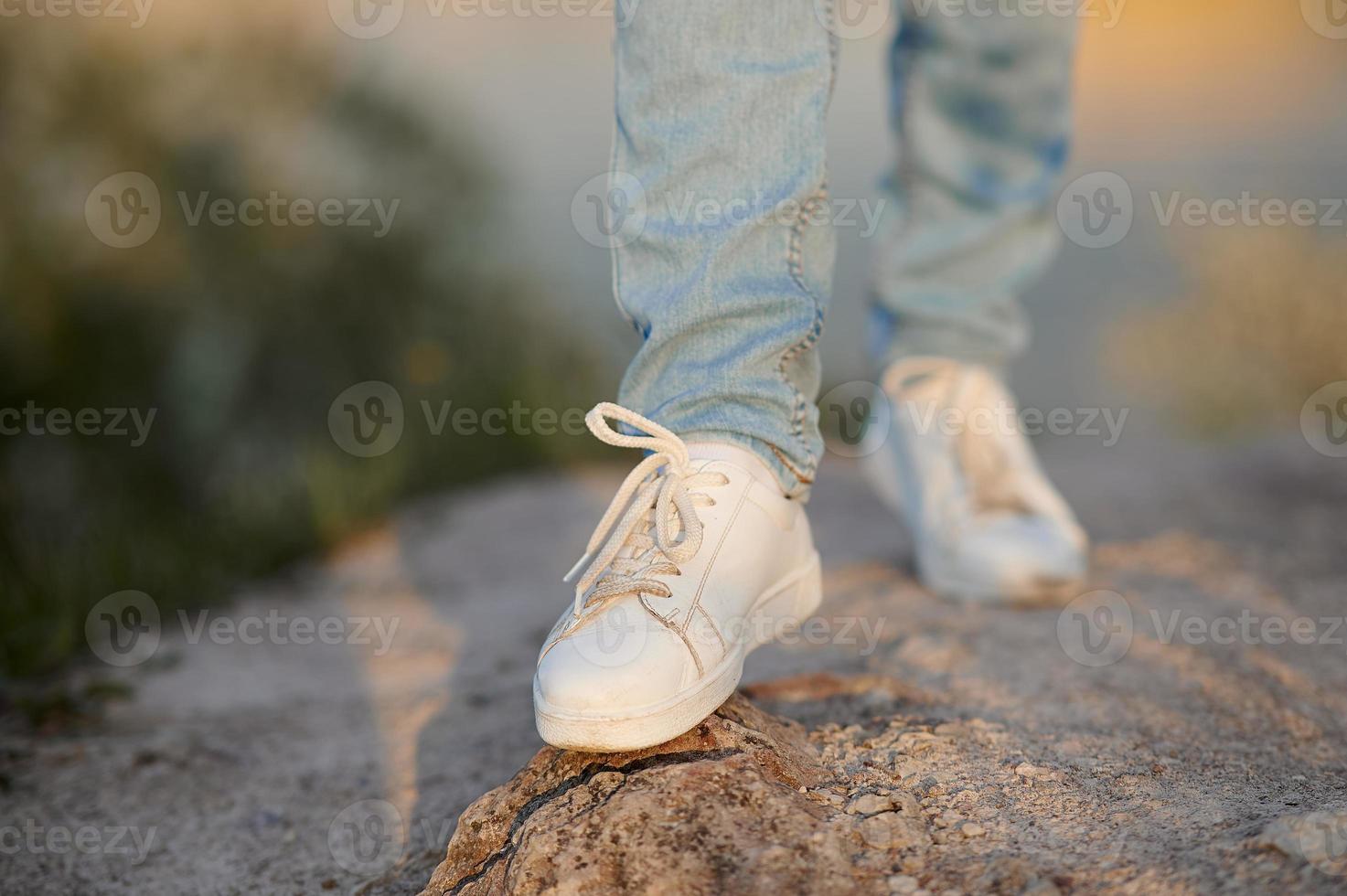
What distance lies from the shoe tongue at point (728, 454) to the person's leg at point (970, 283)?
0.69 m

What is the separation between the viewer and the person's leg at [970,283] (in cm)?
172

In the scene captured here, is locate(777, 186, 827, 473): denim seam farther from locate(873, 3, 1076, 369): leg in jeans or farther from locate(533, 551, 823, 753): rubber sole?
locate(873, 3, 1076, 369): leg in jeans

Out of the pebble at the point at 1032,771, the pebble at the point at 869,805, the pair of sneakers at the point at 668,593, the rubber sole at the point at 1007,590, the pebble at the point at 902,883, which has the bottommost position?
the rubber sole at the point at 1007,590

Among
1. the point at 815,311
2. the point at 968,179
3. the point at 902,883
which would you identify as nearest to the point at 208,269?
the point at 968,179

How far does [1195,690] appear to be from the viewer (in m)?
1.35

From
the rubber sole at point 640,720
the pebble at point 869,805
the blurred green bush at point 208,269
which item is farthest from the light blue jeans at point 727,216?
the blurred green bush at point 208,269

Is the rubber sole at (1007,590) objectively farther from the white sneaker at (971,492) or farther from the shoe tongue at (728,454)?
the shoe tongue at (728,454)

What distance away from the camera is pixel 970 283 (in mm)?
1840

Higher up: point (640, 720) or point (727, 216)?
point (727, 216)

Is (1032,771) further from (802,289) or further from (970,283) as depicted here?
(970,283)

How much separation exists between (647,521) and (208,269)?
13.8 feet

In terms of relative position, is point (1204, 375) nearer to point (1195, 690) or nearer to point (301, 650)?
point (1195, 690)

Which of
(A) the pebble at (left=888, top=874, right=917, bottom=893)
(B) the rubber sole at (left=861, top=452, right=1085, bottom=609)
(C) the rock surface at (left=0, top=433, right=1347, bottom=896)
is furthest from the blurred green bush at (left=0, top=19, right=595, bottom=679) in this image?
(A) the pebble at (left=888, top=874, right=917, bottom=893)

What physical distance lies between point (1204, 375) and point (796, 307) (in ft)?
13.6
